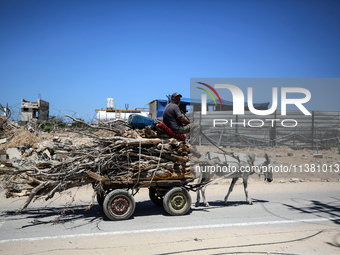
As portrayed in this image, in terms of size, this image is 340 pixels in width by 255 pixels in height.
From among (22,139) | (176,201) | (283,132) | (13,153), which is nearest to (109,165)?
(176,201)

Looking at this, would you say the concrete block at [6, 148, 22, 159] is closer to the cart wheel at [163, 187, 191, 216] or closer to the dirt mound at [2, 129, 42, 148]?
the dirt mound at [2, 129, 42, 148]

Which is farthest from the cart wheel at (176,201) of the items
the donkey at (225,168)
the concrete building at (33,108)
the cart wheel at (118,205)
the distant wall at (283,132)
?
the concrete building at (33,108)

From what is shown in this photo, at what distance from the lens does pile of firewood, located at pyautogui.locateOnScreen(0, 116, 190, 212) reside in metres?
6.32

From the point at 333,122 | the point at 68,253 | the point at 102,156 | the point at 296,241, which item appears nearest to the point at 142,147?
the point at 102,156

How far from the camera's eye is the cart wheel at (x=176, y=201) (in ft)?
22.4

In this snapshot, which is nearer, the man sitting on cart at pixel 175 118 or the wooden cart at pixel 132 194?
the wooden cart at pixel 132 194

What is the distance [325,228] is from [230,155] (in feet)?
10.6

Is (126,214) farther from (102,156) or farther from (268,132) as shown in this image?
(268,132)

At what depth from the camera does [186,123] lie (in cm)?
744

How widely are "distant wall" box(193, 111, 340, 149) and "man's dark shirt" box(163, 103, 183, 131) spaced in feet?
38.2

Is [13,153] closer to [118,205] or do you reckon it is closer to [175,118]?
[118,205]

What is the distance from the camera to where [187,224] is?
6.34 metres

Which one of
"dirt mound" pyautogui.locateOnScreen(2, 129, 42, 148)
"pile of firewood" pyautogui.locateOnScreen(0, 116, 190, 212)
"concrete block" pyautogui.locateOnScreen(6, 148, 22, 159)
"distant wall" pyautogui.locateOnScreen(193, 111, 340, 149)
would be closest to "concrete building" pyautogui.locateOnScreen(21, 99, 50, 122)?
"dirt mound" pyautogui.locateOnScreen(2, 129, 42, 148)

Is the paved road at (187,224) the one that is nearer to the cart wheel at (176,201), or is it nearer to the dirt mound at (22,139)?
the cart wheel at (176,201)
